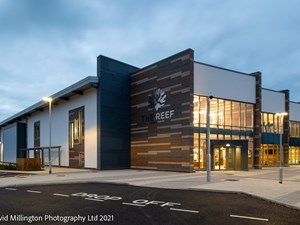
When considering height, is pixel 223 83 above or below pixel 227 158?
above

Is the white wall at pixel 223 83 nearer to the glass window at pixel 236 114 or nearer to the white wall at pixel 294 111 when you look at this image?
the glass window at pixel 236 114

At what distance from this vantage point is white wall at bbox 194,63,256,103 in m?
27.8

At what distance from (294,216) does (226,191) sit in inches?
205

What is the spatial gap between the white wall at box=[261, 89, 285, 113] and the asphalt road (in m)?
26.1

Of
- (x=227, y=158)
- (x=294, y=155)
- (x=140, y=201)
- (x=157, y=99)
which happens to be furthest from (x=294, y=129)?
(x=140, y=201)

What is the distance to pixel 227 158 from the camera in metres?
28.6

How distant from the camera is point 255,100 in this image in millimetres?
32844

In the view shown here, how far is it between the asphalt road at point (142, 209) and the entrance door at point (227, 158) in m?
15.3

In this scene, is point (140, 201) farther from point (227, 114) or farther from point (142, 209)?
point (227, 114)

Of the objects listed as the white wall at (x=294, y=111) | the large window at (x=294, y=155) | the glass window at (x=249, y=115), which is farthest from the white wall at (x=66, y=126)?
the white wall at (x=294, y=111)

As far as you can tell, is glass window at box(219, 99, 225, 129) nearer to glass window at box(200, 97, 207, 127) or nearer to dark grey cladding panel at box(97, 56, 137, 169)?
glass window at box(200, 97, 207, 127)

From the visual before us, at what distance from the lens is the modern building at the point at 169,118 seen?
27.5 metres

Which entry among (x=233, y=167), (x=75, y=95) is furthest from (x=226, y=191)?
(x=75, y=95)

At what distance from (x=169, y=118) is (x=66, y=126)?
58.2 ft
